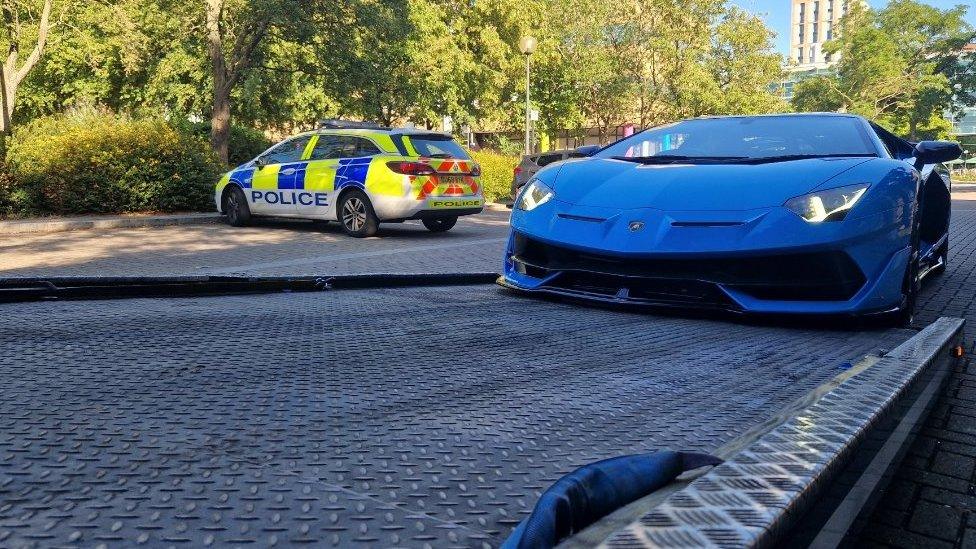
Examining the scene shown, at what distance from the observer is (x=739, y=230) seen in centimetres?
402

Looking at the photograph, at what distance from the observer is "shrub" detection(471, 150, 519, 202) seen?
81.7 feet

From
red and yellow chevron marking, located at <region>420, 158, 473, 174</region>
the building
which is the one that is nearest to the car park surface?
red and yellow chevron marking, located at <region>420, 158, 473, 174</region>

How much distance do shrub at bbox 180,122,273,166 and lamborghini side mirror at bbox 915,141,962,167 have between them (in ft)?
64.8

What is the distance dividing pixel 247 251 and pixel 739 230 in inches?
286

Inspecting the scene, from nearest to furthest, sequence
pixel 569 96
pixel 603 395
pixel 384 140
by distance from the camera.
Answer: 1. pixel 603 395
2. pixel 384 140
3. pixel 569 96

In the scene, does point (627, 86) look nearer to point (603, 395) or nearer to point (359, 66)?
point (359, 66)

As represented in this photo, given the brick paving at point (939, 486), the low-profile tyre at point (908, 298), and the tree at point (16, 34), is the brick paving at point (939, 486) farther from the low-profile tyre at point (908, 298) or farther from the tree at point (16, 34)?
the tree at point (16, 34)

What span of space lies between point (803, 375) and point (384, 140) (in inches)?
401

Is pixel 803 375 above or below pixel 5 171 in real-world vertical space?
below

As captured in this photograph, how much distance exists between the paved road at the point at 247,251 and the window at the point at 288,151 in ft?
3.78

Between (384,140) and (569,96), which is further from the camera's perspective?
(569,96)

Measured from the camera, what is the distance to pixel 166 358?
2643 mm

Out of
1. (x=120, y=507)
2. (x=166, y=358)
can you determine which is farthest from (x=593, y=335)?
(x=120, y=507)

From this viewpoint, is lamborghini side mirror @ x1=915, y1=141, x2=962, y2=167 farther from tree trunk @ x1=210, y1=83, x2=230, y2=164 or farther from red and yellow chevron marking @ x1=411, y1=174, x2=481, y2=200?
tree trunk @ x1=210, y1=83, x2=230, y2=164
